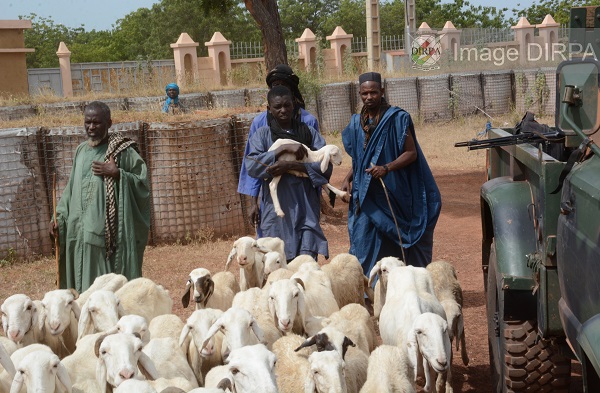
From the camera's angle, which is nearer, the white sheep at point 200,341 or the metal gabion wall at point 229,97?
the white sheep at point 200,341

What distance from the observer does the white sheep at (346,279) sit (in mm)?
7414

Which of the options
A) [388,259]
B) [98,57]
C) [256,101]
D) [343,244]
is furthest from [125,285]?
[98,57]

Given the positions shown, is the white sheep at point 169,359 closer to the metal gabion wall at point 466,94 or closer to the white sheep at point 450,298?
the white sheep at point 450,298

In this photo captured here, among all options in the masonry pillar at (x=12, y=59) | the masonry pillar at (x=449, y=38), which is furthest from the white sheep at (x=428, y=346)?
the masonry pillar at (x=449, y=38)

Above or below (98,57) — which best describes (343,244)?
below

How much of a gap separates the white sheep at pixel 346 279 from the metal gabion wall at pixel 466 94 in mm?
18451

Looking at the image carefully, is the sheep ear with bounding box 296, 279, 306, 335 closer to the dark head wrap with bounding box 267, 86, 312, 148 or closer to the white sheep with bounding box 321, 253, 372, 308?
the white sheep with bounding box 321, 253, 372, 308

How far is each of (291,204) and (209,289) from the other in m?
1.29

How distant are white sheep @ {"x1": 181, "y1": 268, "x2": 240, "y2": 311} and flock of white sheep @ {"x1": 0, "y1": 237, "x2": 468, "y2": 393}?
12mm

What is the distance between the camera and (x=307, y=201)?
787 cm

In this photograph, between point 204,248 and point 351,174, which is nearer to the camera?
point 351,174

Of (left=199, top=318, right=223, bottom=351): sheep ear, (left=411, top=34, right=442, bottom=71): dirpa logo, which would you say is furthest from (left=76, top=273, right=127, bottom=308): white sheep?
(left=411, top=34, right=442, bottom=71): dirpa logo

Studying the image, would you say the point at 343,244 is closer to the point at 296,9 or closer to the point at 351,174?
the point at 351,174

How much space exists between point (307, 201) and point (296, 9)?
5078 centimetres
